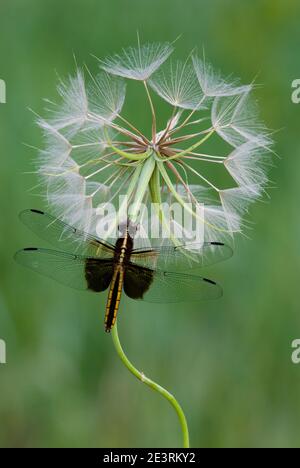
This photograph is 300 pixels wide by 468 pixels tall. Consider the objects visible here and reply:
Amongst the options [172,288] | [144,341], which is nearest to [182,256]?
[172,288]

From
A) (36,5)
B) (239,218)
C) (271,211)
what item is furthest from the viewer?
(36,5)

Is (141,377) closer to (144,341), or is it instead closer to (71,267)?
(71,267)

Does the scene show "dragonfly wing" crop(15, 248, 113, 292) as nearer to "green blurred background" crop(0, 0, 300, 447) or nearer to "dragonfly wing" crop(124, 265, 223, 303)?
"dragonfly wing" crop(124, 265, 223, 303)

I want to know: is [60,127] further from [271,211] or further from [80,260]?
[271,211]

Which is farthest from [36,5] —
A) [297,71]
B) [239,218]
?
[239,218]

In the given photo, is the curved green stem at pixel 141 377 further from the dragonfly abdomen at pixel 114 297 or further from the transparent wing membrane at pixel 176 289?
the transparent wing membrane at pixel 176 289

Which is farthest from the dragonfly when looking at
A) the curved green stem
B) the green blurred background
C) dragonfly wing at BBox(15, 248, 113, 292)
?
the green blurred background
